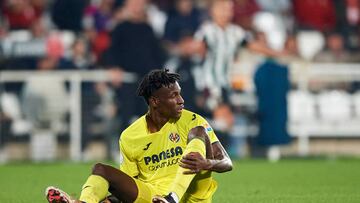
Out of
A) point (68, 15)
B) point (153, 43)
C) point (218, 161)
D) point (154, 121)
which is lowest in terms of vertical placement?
point (218, 161)

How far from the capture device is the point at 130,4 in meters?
17.4

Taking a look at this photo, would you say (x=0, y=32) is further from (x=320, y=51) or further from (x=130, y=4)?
(x=320, y=51)

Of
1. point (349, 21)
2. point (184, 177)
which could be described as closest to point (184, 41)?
point (349, 21)

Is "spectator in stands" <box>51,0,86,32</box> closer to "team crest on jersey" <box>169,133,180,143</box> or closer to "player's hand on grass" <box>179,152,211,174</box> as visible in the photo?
"team crest on jersey" <box>169,133,180,143</box>

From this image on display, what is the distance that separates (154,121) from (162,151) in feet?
0.94

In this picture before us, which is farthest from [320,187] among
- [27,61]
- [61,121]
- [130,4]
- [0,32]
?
[0,32]

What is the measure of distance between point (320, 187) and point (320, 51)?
9595mm

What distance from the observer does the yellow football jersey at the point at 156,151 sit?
8.66 m

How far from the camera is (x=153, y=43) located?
17.5 m

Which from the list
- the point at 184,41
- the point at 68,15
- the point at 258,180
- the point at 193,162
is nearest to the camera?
the point at 193,162

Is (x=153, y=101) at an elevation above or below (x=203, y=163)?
above

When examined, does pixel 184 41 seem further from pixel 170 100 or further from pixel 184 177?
pixel 184 177

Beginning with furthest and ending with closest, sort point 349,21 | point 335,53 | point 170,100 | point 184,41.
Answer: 1. point 349,21
2. point 335,53
3. point 184,41
4. point 170,100

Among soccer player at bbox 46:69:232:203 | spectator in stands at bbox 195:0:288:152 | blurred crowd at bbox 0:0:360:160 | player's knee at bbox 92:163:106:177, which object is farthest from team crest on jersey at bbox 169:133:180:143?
spectator in stands at bbox 195:0:288:152
